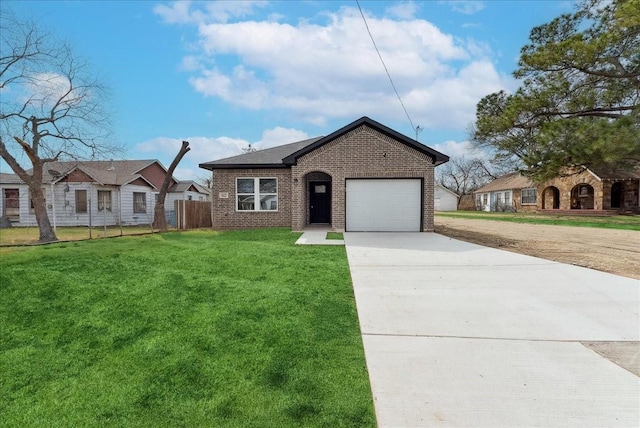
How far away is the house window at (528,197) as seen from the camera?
3634cm

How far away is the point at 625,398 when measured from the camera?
296 centimetres

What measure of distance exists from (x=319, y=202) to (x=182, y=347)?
45.2 ft

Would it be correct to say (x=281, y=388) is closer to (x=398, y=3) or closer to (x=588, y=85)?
(x=398, y=3)

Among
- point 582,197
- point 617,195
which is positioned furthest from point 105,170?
point 617,195

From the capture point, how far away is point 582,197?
3256cm

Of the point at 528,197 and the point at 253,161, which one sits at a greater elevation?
the point at 253,161

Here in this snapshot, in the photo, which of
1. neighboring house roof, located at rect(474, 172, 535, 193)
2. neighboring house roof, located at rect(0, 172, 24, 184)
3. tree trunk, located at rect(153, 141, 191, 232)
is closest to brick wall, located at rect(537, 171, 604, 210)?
neighboring house roof, located at rect(474, 172, 535, 193)

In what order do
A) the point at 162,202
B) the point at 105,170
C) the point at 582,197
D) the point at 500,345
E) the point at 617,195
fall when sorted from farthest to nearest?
the point at 582,197 < the point at 617,195 < the point at 105,170 < the point at 162,202 < the point at 500,345

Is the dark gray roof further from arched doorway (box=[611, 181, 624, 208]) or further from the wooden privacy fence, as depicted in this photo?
arched doorway (box=[611, 181, 624, 208])

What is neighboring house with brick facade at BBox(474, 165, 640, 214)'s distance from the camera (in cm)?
2877

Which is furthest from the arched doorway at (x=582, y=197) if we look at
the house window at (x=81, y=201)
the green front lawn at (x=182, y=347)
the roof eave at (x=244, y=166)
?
the house window at (x=81, y=201)

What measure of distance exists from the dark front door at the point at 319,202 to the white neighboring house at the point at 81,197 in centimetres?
1023

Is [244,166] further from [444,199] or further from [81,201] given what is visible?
[444,199]

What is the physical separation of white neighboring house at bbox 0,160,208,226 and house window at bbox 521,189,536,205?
35.3m
